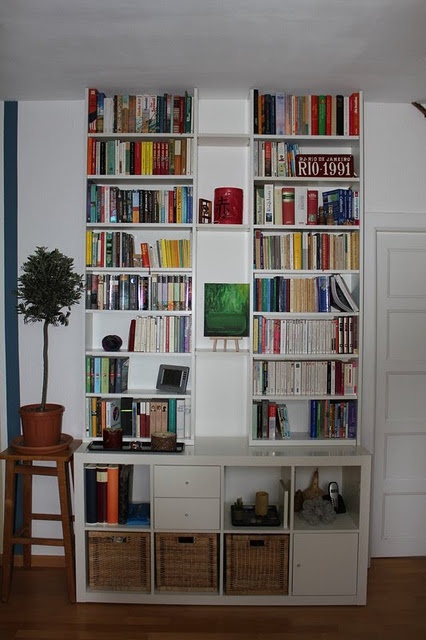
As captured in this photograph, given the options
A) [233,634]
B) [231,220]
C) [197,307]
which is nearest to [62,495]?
[233,634]

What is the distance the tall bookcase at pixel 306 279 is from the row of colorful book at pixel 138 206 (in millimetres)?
412

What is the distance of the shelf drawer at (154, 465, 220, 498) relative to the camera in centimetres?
270

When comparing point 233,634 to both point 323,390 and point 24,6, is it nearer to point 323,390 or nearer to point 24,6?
point 323,390

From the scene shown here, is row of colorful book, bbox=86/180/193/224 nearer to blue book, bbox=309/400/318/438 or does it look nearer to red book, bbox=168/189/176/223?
red book, bbox=168/189/176/223

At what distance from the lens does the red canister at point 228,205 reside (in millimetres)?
2922

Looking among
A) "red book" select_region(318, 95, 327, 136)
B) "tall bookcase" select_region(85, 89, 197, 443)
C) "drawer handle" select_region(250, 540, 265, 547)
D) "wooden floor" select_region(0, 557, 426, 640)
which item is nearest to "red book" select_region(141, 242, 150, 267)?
"tall bookcase" select_region(85, 89, 197, 443)

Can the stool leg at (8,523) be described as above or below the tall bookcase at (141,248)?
below

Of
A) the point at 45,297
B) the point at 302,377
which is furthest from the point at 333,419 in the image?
the point at 45,297

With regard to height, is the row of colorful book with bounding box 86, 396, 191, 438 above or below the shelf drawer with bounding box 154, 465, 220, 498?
above

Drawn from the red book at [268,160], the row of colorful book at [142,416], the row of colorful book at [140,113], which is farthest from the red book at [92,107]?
the row of colorful book at [142,416]

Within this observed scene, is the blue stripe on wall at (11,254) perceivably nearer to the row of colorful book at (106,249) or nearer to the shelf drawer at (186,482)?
the row of colorful book at (106,249)

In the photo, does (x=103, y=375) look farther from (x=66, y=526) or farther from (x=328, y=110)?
(x=328, y=110)

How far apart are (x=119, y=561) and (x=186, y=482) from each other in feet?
1.80

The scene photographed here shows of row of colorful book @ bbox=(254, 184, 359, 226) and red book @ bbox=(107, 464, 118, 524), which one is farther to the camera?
row of colorful book @ bbox=(254, 184, 359, 226)
